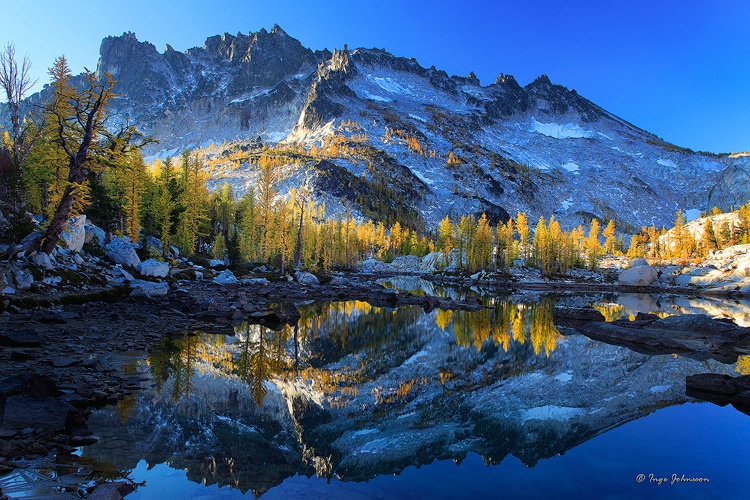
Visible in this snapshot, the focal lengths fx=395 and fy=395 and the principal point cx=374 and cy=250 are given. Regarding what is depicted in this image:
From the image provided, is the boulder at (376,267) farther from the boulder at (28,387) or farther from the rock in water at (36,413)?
the rock in water at (36,413)

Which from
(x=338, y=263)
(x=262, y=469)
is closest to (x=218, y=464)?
(x=262, y=469)

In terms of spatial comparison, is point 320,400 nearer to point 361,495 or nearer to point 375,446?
point 375,446

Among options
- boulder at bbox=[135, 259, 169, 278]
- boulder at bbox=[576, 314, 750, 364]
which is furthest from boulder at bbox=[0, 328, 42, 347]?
boulder at bbox=[576, 314, 750, 364]

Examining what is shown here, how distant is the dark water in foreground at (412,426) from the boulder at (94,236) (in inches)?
778

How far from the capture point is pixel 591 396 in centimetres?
1461

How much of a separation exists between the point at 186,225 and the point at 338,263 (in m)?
58.8

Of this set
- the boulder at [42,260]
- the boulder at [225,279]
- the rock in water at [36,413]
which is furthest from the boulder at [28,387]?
the boulder at [225,279]

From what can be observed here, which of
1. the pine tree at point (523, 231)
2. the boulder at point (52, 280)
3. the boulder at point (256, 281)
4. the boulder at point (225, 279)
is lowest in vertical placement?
the boulder at point (256, 281)

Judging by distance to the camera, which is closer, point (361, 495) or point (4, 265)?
point (361, 495)

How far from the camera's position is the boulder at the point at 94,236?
33.0 meters

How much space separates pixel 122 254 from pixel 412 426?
109 ft

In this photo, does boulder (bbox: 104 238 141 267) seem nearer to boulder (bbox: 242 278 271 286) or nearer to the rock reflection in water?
boulder (bbox: 242 278 271 286)

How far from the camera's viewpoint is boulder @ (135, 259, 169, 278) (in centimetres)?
3453

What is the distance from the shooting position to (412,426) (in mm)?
11391
